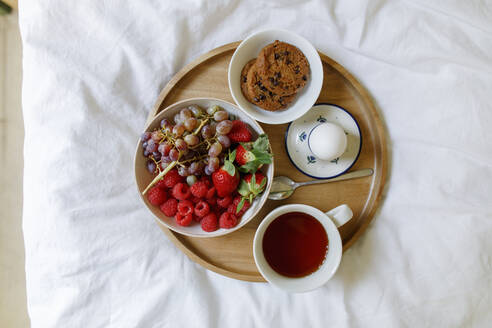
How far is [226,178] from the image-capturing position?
0.79 metres

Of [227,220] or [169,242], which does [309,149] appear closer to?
[227,220]

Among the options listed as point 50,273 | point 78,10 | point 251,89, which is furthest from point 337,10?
point 50,273

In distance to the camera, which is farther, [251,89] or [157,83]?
[157,83]

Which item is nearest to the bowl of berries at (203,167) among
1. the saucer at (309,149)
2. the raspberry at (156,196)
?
the raspberry at (156,196)

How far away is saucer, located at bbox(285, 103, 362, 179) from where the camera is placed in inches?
35.6

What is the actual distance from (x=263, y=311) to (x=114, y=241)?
1.48 ft

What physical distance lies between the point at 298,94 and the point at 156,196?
1.42 ft

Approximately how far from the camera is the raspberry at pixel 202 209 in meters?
0.83

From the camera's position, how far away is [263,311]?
96 cm

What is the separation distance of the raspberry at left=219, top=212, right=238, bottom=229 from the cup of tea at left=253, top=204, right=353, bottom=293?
66 millimetres

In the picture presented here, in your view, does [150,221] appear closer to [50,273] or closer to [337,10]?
[50,273]

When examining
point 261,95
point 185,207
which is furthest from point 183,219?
point 261,95

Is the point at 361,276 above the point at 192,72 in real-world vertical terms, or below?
below

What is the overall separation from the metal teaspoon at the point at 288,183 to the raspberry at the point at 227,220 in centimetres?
12
